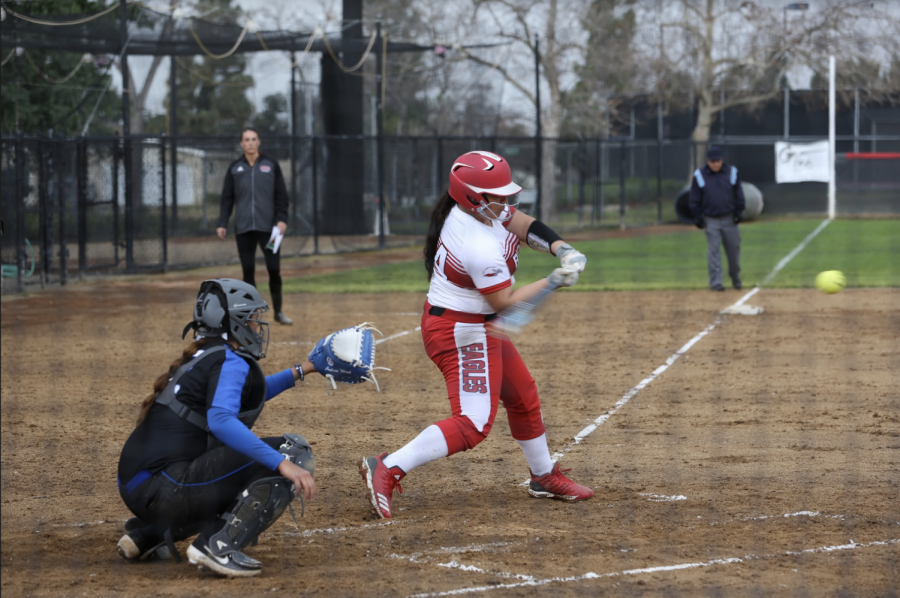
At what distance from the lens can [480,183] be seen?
15.2ft

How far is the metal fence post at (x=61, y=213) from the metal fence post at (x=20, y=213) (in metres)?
0.80

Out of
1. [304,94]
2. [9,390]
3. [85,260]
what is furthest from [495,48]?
[9,390]

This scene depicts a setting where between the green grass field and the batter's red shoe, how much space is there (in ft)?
32.6

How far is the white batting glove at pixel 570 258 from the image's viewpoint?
450cm

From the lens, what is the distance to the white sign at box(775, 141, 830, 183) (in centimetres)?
3412

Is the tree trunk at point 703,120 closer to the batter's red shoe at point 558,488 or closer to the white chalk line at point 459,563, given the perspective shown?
the batter's red shoe at point 558,488

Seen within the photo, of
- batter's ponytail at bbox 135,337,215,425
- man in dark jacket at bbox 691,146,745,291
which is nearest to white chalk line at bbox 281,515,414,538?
batter's ponytail at bbox 135,337,215,425

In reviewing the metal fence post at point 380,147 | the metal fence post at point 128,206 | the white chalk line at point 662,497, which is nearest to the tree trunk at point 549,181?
the metal fence post at point 380,147

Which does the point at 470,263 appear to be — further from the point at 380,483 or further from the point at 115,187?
the point at 115,187

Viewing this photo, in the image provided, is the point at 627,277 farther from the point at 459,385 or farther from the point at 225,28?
the point at 459,385

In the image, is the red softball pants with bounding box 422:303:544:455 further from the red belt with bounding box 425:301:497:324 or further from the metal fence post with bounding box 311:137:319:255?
the metal fence post with bounding box 311:137:319:255

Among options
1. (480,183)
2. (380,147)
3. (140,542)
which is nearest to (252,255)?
(480,183)

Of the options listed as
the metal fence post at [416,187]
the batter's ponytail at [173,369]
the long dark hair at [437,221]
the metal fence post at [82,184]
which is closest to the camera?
the batter's ponytail at [173,369]

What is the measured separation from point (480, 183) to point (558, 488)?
5.36 feet
